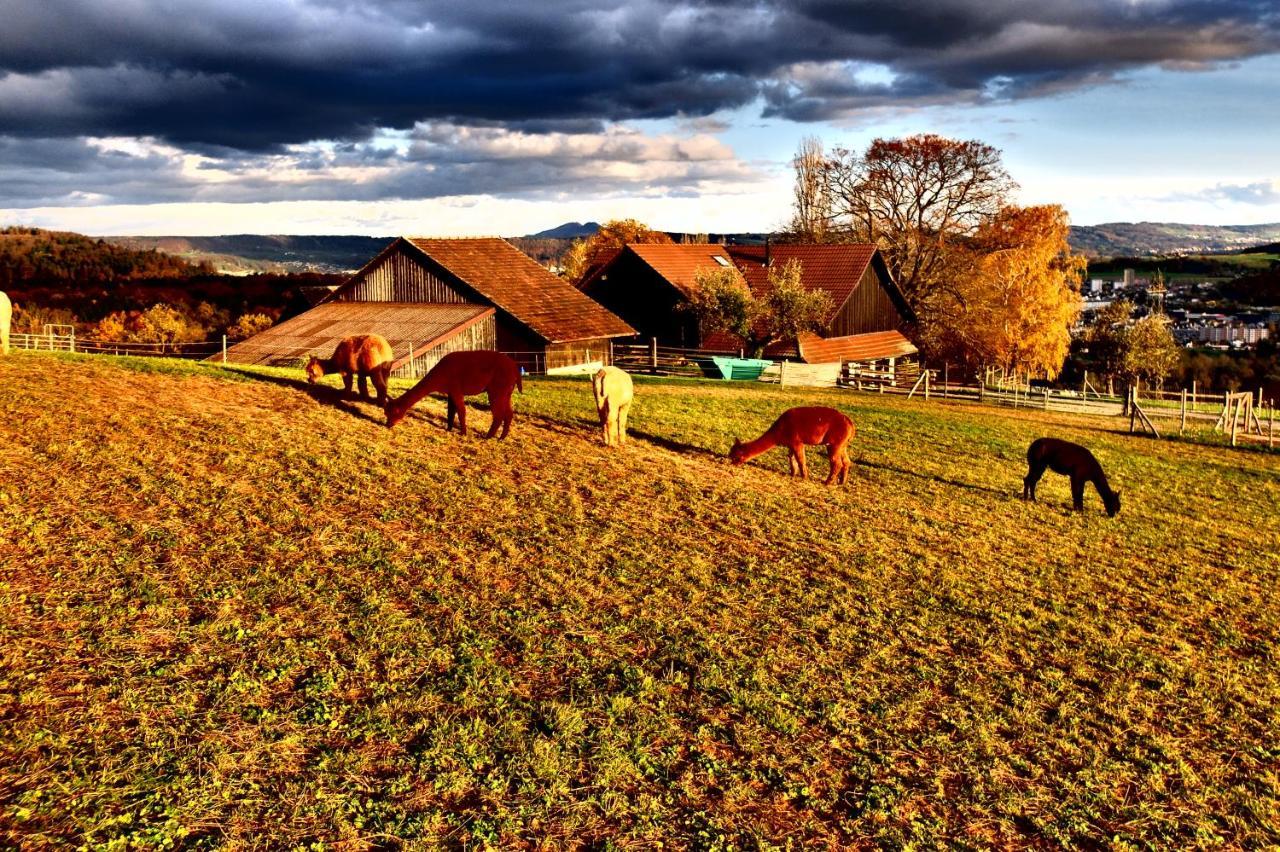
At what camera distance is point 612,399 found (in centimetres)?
1703

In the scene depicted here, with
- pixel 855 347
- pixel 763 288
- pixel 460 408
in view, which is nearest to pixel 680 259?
pixel 763 288

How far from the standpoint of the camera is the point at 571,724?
7773 mm

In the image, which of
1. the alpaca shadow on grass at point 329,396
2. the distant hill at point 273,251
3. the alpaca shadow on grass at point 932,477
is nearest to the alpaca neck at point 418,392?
the alpaca shadow on grass at point 329,396

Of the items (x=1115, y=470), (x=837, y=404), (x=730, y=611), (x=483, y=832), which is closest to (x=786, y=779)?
(x=483, y=832)

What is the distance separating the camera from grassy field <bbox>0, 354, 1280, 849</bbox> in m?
6.73

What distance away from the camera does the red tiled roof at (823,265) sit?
47.1 meters

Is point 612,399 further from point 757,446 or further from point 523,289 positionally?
point 523,289

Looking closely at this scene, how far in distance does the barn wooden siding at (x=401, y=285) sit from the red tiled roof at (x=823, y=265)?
57.1ft

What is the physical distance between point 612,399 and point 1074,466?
8755mm

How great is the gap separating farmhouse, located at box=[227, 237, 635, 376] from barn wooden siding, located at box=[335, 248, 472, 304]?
5cm

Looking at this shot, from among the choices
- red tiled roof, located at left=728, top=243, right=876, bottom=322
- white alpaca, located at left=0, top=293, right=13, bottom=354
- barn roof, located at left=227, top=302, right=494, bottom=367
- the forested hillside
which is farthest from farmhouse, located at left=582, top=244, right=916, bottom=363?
the forested hillside

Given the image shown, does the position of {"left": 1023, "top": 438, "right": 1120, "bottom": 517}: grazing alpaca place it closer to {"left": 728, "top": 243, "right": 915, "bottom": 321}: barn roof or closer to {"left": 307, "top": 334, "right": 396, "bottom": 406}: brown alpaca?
{"left": 307, "top": 334, "right": 396, "bottom": 406}: brown alpaca

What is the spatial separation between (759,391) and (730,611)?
21502 millimetres

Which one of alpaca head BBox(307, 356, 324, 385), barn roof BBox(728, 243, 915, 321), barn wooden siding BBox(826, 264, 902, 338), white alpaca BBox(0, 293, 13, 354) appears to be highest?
barn roof BBox(728, 243, 915, 321)
